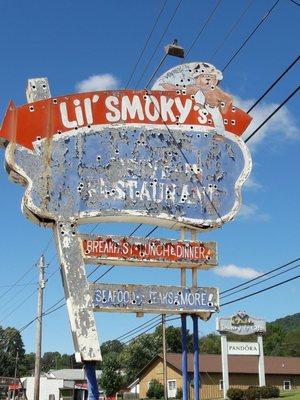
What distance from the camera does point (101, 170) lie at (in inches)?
488

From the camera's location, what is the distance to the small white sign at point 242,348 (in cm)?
3862

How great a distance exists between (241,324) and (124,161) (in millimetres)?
28403

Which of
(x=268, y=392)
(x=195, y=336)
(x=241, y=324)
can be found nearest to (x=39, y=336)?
(x=241, y=324)

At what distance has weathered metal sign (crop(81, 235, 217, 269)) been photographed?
11852 millimetres

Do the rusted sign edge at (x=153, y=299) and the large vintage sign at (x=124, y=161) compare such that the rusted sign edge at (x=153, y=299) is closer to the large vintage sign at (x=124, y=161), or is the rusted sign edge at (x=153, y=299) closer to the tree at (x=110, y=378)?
the large vintage sign at (x=124, y=161)

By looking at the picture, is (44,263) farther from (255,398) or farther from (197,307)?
(197,307)

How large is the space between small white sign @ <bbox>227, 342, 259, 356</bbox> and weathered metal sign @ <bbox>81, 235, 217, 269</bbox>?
27.5 meters

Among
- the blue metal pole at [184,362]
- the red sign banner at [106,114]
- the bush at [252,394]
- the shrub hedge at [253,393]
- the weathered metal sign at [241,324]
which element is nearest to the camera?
the red sign banner at [106,114]

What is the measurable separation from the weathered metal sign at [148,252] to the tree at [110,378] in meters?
53.1

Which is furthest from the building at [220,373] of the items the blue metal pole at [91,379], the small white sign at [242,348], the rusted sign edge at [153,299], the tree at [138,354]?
the blue metal pole at [91,379]

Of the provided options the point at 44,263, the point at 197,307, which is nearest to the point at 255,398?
the point at 44,263

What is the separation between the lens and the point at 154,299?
11898 millimetres

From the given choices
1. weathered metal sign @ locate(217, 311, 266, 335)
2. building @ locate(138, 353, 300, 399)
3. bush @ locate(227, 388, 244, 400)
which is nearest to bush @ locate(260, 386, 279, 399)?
bush @ locate(227, 388, 244, 400)

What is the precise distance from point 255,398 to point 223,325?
15.9 ft
